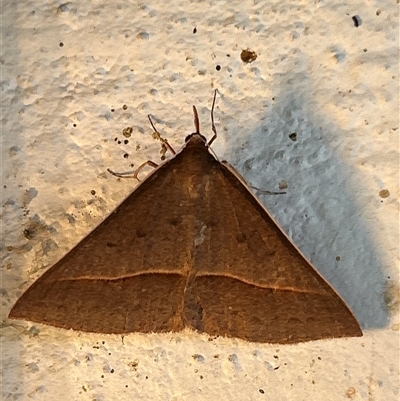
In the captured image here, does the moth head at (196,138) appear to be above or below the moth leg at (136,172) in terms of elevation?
above

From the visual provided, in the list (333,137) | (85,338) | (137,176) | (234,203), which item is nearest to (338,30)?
(333,137)

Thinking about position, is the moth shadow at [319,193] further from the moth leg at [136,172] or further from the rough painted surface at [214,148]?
the moth leg at [136,172]

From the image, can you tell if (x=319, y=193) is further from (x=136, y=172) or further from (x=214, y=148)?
(x=136, y=172)

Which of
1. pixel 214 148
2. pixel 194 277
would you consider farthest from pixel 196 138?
pixel 194 277

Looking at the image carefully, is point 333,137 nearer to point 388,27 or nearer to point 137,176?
point 388,27

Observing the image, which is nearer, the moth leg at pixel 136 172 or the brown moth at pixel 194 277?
the brown moth at pixel 194 277

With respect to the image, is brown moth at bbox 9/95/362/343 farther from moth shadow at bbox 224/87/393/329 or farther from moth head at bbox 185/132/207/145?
moth shadow at bbox 224/87/393/329

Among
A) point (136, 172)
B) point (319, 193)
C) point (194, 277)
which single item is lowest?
point (194, 277)

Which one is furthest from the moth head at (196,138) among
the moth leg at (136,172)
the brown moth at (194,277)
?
the moth leg at (136,172)
